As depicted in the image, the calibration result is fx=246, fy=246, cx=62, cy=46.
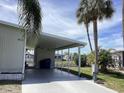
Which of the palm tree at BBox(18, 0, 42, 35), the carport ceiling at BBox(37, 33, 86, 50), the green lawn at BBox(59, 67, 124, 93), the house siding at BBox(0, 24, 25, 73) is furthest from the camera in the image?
the carport ceiling at BBox(37, 33, 86, 50)

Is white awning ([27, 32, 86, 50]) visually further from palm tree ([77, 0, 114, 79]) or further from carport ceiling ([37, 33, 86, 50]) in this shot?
palm tree ([77, 0, 114, 79])

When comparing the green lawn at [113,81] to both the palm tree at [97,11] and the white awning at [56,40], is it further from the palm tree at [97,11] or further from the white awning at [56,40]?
the white awning at [56,40]

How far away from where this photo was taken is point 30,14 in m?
10.3

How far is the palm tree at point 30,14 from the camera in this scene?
402 inches

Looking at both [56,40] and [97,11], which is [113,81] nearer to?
[56,40]

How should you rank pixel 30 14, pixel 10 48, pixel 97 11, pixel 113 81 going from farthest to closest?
pixel 97 11 → pixel 10 48 → pixel 113 81 → pixel 30 14

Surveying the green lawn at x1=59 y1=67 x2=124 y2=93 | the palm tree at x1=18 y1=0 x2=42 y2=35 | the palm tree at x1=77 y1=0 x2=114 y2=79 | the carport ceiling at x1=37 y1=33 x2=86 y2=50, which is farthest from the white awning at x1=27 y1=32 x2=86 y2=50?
the palm tree at x1=18 y1=0 x2=42 y2=35

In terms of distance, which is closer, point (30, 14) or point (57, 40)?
point (30, 14)

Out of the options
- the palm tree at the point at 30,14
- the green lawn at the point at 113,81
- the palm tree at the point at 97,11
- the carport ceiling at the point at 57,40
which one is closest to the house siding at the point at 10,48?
the carport ceiling at the point at 57,40

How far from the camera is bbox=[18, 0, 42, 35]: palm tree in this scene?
1021cm

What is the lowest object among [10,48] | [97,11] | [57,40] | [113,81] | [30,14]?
[113,81]

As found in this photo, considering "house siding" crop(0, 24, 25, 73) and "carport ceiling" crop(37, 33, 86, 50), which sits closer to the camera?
"house siding" crop(0, 24, 25, 73)

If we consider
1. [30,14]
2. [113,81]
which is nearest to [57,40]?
[113,81]

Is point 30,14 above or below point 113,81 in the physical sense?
above
